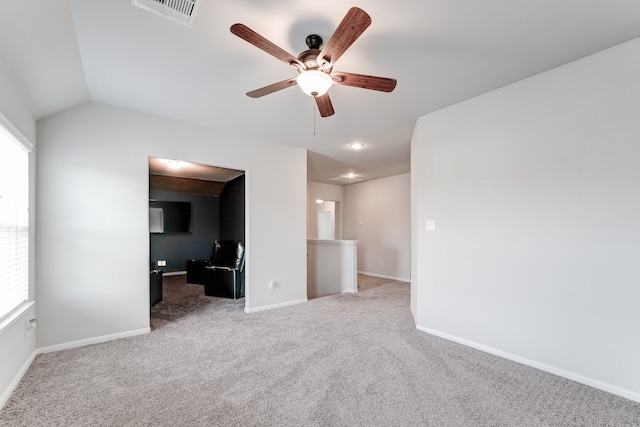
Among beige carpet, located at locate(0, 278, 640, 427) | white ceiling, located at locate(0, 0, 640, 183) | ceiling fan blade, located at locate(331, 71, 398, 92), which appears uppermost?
white ceiling, located at locate(0, 0, 640, 183)

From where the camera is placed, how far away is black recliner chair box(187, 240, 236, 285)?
5.47 m

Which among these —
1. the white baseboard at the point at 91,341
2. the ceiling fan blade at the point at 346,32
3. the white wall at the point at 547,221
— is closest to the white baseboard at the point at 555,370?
the white wall at the point at 547,221

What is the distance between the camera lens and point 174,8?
5.48 ft

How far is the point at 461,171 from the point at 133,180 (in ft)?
11.9

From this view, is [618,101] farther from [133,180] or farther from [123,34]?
[133,180]

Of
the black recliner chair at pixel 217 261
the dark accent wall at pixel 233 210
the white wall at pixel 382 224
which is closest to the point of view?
the black recliner chair at pixel 217 261

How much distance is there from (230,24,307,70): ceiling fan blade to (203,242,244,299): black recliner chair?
149 inches

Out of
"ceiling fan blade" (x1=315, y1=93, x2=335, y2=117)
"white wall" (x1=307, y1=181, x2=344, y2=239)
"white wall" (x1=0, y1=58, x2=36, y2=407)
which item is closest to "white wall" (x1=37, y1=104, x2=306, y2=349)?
A: "white wall" (x1=0, y1=58, x2=36, y2=407)

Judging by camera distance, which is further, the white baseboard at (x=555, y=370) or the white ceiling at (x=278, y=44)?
the white baseboard at (x=555, y=370)

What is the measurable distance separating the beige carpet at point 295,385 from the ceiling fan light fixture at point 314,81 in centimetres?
215

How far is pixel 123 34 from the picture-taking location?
191 centimetres

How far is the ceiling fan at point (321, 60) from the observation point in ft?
4.88

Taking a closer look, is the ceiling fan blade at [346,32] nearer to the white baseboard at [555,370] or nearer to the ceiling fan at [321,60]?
the ceiling fan at [321,60]

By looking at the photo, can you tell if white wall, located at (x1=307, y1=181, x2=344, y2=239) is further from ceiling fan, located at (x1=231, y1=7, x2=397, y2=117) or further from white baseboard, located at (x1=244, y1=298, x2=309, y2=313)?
ceiling fan, located at (x1=231, y1=7, x2=397, y2=117)
